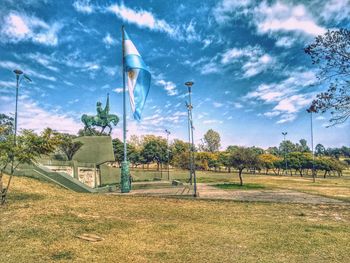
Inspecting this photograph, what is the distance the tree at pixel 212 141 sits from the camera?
516 ft

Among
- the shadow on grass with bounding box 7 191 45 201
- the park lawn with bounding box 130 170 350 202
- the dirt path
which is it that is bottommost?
the park lawn with bounding box 130 170 350 202

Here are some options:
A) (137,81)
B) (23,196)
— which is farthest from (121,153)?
(23,196)

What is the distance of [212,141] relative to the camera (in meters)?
158

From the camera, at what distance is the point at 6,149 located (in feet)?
41.0

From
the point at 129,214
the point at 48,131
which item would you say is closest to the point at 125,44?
the point at 48,131

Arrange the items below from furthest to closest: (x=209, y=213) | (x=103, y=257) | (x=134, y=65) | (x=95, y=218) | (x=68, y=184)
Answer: (x=68, y=184), (x=134, y=65), (x=209, y=213), (x=95, y=218), (x=103, y=257)

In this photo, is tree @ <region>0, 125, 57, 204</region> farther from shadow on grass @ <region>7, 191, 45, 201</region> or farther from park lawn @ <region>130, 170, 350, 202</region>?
park lawn @ <region>130, 170, 350, 202</region>

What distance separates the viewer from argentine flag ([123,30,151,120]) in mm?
18047

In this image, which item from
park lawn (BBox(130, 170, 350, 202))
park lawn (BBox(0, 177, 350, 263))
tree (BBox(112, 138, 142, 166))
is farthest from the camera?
tree (BBox(112, 138, 142, 166))

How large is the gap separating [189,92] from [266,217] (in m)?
12.0

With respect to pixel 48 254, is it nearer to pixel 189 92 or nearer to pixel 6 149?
pixel 6 149

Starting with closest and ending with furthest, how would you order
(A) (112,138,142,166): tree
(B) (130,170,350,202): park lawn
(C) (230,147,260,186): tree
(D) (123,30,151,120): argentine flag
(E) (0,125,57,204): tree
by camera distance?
(E) (0,125,57,204): tree → (D) (123,30,151,120): argentine flag → (B) (130,170,350,202): park lawn → (C) (230,147,260,186): tree → (A) (112,138,142,166): tree

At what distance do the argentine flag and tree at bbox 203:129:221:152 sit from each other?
5558 inches

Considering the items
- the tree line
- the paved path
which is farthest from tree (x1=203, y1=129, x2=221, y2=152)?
the paved path
